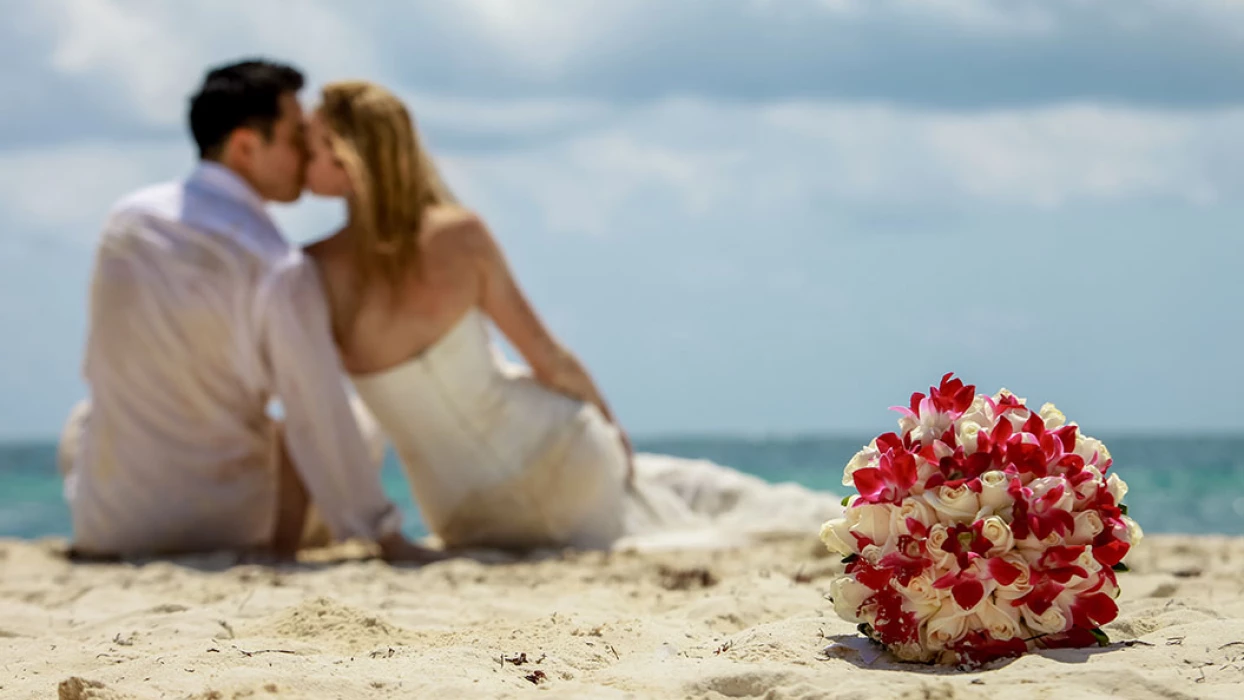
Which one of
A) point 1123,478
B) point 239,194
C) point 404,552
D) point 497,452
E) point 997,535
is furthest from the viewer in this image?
point 1123,478

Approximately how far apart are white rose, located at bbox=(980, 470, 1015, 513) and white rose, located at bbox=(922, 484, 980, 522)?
2 cm

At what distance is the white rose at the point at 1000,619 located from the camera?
7.20 feet

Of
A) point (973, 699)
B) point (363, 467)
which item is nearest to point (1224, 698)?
point (973, 699)

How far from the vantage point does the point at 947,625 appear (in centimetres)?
220

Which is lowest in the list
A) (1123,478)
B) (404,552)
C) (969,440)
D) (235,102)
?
(1123,478)

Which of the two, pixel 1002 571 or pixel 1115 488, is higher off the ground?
pixel 1115 488

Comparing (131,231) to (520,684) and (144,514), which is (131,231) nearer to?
(144,514)

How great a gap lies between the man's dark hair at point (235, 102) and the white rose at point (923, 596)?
3484 mm

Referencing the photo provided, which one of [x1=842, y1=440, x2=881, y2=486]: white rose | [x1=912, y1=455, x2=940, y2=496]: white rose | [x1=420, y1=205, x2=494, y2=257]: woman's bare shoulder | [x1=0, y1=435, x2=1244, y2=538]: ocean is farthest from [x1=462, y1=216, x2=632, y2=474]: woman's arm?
[x1=0, y1=435, x2=1244, y2=538]: ocean

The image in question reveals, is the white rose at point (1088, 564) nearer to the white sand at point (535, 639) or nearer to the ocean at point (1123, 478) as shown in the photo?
the white sand at point (535, 639)

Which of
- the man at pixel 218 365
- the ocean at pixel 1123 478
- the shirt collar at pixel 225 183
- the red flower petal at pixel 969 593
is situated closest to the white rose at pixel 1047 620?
the red flower petal at pixel 969 593

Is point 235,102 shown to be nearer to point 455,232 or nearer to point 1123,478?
point 455,232

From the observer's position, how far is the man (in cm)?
470

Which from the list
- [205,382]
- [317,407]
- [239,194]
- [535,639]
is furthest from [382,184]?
[535,639]
